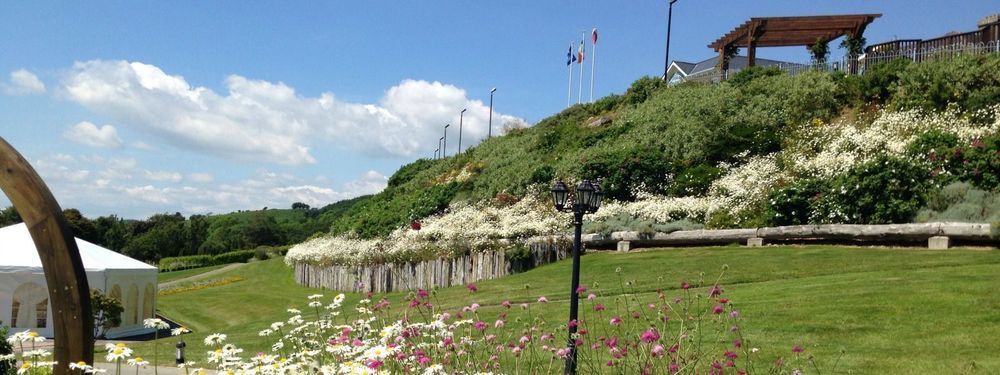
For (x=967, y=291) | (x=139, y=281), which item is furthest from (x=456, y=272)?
(x=967, y=291)

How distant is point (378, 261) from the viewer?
23.5 m

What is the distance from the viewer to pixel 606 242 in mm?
19453

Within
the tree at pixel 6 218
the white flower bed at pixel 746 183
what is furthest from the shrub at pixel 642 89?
the tree at pixel 6 218

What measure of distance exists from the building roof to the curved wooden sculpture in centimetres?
1457

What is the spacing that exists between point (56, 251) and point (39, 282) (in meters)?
15.8

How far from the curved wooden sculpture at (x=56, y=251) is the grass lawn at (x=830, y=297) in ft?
9.07

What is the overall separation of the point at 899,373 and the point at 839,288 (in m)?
4.02

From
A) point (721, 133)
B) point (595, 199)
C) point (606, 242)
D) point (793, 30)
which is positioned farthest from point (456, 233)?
point (793, 30)

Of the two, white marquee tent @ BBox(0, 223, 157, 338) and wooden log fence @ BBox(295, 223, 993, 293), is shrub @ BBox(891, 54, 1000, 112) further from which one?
white marquee tent @ BBox(0, 223, 157, 338)

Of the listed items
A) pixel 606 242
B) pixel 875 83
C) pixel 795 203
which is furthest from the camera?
pixel 875 83

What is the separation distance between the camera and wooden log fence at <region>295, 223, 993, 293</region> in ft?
46.1

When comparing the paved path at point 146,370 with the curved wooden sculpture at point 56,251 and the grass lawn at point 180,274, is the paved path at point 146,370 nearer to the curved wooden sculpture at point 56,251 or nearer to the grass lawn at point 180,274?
the curved wooden sculpture at point 56,251

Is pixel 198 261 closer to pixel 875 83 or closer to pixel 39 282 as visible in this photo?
pixel 39 282

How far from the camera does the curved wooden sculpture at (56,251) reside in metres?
4.71
